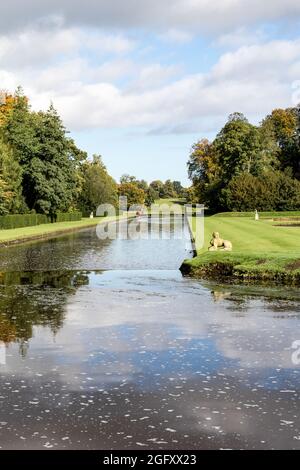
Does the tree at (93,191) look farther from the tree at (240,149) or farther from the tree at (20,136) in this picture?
the tree at (20,136)

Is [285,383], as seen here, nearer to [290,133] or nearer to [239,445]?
[239,445]

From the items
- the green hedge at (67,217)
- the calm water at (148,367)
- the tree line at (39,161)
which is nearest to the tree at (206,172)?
the green hedge at (67,217)

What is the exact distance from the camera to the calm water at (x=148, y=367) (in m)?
6.22

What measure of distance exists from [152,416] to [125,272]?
14.5 metres

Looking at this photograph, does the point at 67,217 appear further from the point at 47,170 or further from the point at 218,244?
the point at 218,244

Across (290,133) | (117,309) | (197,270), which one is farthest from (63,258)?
(290,133)

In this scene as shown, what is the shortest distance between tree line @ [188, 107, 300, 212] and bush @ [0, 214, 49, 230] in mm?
34182

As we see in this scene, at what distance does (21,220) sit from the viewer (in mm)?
55000

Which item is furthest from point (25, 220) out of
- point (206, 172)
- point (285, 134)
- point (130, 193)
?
point (130, 193)

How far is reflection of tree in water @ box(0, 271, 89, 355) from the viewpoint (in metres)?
11.3

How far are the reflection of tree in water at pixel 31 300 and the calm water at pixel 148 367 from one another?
0.04 metres

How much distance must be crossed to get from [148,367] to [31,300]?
680 cm

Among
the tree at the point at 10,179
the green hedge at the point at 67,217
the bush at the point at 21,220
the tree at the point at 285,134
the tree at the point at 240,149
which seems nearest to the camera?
the bush at the point at 21,220

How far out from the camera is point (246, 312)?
13164mm
